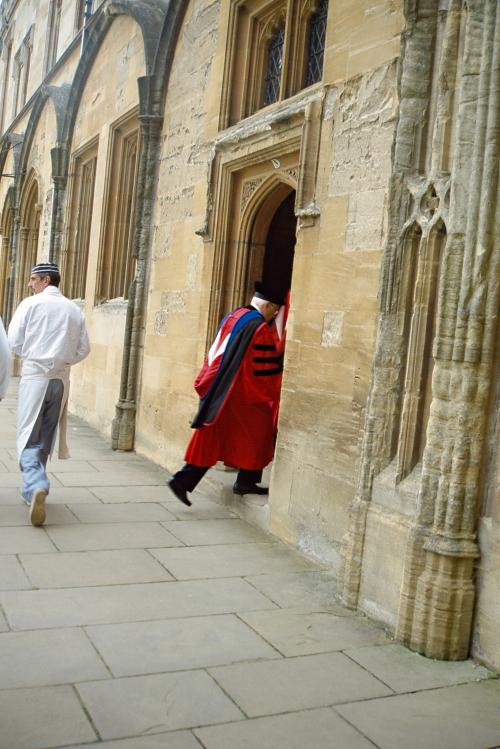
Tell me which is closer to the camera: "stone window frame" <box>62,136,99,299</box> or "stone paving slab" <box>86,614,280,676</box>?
"stone paving slab" <box>86,614,280,676</box>

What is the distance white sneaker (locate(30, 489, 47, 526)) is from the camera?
515 centimetres

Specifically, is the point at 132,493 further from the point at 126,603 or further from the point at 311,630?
the point at 311,630

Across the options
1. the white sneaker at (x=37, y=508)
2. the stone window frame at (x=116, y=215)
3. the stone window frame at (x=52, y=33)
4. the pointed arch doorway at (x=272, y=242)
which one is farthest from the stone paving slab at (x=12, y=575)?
the stone window frame at (x=52, y=33)

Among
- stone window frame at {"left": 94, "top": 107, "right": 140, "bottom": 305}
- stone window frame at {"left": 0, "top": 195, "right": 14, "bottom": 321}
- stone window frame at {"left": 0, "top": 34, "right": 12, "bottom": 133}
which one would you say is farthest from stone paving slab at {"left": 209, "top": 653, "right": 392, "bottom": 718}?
stone window frame at {"left": 0, "top": 34, "right": 12, "bottom": 133}

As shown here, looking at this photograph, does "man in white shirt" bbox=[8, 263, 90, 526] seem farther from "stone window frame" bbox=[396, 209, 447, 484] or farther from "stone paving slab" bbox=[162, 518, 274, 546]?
"stone window frame" bbox=[396, 209, 447, 484]

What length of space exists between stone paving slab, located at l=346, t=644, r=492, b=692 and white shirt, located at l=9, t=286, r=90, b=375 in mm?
3123

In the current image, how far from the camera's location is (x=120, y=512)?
5.77 m

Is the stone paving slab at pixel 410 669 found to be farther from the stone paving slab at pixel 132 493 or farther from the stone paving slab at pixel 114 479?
the stone paving slab at pixel 114 479

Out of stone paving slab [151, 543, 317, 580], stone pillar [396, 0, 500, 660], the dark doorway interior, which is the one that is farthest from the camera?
the dark doorway interior

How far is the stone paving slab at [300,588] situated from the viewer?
163 inches

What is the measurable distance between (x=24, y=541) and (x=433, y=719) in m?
2.84

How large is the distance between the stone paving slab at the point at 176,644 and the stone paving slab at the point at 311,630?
0.28 ft

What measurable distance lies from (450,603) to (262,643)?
853mm

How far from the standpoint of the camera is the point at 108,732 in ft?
8.72
